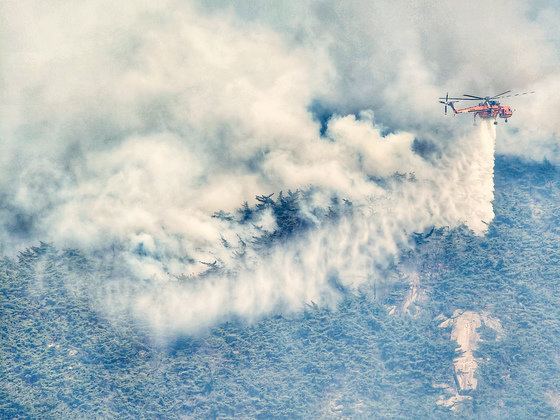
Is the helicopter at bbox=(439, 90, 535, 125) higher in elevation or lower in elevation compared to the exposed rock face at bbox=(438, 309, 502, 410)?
higher

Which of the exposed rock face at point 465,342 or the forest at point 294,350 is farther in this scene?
the exposed rock face at point 465,342

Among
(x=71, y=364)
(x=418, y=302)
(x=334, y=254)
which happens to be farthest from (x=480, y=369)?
(x=71, y=364)

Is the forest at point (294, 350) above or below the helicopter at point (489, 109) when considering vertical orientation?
below

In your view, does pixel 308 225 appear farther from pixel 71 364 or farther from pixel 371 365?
pixel 71 364

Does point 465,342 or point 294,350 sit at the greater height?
point 465,342

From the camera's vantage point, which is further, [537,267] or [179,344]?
[537,267]

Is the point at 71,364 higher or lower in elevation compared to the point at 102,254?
lower

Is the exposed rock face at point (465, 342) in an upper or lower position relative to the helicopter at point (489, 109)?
lower

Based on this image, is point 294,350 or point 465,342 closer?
point 294,350
